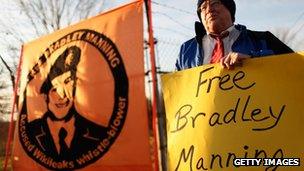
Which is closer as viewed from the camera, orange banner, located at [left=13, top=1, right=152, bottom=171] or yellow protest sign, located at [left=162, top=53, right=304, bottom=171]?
yellow protest sign, located at [left=162, top=53, right=304, bottom=171]

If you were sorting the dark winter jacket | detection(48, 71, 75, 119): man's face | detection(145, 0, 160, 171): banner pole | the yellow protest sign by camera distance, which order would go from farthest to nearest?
1. detection(48, 71, 75, 119): man's face
2. detection(145, 0, 160, 171): banner pole
3. the dark winter jacket
4. the yellow protest sign

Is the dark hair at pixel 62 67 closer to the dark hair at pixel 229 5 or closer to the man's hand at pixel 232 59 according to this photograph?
the dark hair at pixel 229 5

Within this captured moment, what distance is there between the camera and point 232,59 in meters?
2.35

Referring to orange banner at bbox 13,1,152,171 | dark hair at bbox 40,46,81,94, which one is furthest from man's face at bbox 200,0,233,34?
dark hair at bbox 40,46,81,94

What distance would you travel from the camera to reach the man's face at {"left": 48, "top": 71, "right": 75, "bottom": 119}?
14.3 feet

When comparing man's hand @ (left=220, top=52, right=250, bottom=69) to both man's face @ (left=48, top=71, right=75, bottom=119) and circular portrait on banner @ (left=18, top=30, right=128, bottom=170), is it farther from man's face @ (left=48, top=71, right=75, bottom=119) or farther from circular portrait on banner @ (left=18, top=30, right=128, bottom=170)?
man's face @ (left=48, top=71, right=75, bottom=119)

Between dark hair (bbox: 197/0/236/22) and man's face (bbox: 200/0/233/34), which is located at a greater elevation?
dark hair (bbox: 197/0/236/22)

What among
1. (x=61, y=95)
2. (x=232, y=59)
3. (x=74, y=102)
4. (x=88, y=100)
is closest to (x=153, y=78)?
(x=88, y=100)

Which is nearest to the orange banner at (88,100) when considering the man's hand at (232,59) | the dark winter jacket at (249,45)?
the dark winter jacket at (249,45)

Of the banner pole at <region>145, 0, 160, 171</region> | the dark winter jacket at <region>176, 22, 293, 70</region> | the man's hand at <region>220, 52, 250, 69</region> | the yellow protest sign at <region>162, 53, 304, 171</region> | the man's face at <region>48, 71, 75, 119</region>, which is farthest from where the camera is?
the man's face at <region>48, 71, 75, 119</region>

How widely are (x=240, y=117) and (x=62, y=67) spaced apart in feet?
8.19

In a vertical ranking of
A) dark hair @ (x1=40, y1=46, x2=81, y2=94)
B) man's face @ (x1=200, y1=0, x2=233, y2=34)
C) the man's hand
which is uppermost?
dark hair @ (x1=40, y1=46, x2=81, y2=94)

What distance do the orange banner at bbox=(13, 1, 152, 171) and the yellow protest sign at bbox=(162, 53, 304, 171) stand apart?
1.27 m

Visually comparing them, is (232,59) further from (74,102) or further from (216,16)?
(74,102)
